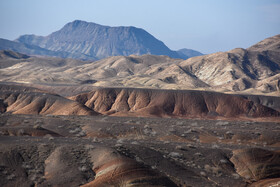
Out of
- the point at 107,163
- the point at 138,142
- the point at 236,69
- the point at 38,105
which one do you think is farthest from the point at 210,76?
the point at 107,163

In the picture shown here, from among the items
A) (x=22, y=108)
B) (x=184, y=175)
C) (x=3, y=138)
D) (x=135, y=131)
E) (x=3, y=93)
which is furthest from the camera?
(x=3, y=93)

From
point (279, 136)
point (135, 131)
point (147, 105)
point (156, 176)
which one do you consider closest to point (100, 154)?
point (156, 176)

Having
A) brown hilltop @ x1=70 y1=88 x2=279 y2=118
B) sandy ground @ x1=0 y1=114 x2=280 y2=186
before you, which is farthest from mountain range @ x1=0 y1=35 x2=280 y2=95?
sandy ground @ x1=0 y1=114 x2=280 y2=186

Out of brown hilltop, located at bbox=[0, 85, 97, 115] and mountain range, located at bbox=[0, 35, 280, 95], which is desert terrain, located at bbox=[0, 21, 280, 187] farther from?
mountain range, located at bbox=[0, 35, 280, 95]

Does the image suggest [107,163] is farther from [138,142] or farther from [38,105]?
[38,105]

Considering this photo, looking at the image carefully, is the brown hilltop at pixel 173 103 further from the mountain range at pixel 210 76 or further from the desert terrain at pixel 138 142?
the mountain range at pixel 210 76

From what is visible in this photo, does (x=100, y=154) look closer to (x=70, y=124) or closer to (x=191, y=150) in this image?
(x=191, y=150)

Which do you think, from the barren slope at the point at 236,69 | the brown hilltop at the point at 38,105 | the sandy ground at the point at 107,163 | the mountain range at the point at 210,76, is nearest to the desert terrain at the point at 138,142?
the sandy ground at the point at 107,163
